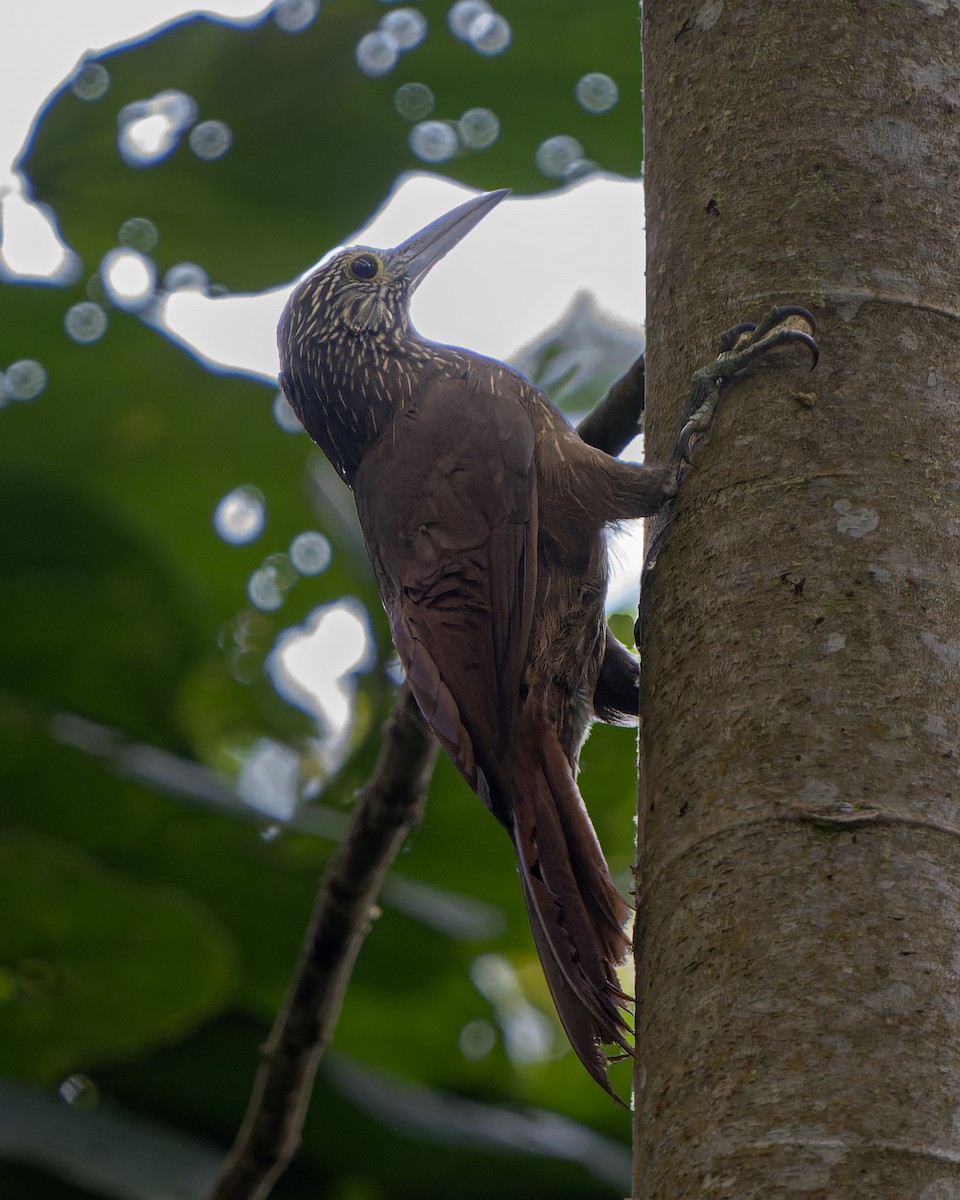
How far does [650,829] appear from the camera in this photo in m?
1.42

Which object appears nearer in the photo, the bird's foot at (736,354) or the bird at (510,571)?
the bird's foot at (736,354)

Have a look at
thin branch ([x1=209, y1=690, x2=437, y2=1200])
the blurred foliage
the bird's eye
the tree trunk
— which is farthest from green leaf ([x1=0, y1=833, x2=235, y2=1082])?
the tree trunk

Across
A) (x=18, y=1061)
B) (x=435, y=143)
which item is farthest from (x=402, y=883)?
(x=435, y=143)

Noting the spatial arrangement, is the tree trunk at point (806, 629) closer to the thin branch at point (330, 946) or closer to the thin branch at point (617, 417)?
the thin branch at point (617, 417)

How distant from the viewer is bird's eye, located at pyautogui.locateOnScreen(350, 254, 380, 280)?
3.51 meters

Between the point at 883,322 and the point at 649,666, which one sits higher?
the point at 883,322

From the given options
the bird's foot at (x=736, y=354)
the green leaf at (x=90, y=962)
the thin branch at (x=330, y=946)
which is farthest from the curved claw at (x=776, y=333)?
the green leaf at (x=90, y=962)

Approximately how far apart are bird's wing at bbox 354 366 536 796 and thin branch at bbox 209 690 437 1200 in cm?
18

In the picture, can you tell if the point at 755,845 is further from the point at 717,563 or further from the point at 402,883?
the point at 402,883

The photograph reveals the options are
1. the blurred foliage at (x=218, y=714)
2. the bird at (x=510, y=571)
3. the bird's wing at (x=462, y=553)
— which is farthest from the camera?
the blurred foliage at (x=218, y=714)

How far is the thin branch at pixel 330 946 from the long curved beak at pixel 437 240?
52.5 inches

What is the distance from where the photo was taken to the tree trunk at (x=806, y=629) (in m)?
1.11

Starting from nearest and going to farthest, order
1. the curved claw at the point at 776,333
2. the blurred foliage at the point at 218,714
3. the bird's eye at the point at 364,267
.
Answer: the curved claw at the point at 776,333, the bird's eye at the point at 364,267, the blurred foliage at the point at 218,714

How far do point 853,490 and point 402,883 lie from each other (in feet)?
9.14
